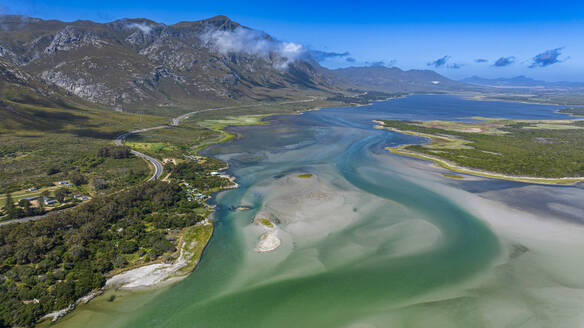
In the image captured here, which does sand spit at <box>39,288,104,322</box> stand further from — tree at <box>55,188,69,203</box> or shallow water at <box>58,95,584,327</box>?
tree at <box>55,188,69,203</box>

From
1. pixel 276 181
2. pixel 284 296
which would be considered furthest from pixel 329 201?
pixel 284 296

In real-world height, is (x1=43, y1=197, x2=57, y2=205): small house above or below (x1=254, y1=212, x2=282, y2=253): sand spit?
above

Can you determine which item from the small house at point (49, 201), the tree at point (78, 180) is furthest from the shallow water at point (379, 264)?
the tree at point (78, 180)

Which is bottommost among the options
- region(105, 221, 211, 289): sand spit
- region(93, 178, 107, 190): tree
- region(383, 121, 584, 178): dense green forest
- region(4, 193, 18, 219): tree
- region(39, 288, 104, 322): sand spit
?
region(39, 288, 104, 322): sand spit

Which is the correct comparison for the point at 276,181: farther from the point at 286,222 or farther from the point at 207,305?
the point at 207,305

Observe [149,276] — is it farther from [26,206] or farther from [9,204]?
[9,204]

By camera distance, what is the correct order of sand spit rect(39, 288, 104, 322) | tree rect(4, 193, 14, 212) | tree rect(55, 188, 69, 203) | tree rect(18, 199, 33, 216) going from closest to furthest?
sand spit rect(39, 288, 104, 322), tree rect(18, 199, 33, 216), tree rect(4, 193, 14, 212), tree rect(55, 188, 69, 203)

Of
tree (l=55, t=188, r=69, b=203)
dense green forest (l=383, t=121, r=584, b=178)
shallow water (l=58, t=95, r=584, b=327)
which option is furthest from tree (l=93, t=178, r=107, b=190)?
dense green forest (l=383, t=121, r=584, b=178)
